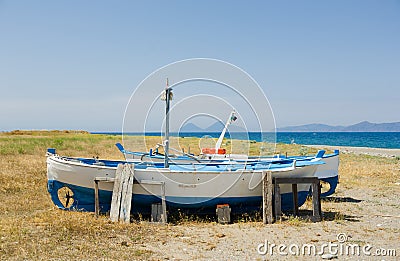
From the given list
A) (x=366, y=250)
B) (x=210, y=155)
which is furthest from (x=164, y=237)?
(x=210, y=155)

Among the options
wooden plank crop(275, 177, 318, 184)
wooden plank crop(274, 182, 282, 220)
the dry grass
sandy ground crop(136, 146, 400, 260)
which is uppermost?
wooden plank crop(275, 177, 318, 184)

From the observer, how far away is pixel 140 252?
7.27m

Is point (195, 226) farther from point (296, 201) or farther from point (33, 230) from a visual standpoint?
point (33, 230)

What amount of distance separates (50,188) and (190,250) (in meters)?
5.45

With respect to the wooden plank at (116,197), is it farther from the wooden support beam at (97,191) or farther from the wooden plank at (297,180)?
the wooden plank at (297,180)

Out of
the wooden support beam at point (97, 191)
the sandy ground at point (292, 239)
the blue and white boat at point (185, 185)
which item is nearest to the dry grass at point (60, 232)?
the sandy ground at point (292, 239)

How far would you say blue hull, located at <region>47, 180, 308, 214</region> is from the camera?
1052cm

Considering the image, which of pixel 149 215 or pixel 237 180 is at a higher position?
pixel 237 180

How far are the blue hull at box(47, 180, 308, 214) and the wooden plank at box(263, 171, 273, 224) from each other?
2.36 feet

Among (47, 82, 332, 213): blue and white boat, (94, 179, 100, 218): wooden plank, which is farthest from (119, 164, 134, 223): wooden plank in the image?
(94, 179, 100, 218): wooden plank

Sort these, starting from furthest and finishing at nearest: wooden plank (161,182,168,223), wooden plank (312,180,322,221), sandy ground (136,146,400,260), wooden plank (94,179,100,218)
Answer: wooden plank (94,179,100,218) < wooden plank (312,180,322,221) < wooden plank (161,182,168,223) < sandy ground (136,146,400,260)

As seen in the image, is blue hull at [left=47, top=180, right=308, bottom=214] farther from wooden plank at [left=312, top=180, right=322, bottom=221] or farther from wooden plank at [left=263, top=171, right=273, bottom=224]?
wooden plank at [left=312, top=180, right=322, bottom=221]

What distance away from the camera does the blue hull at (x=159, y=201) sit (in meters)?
10.5

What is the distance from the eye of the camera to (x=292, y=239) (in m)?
8.30
